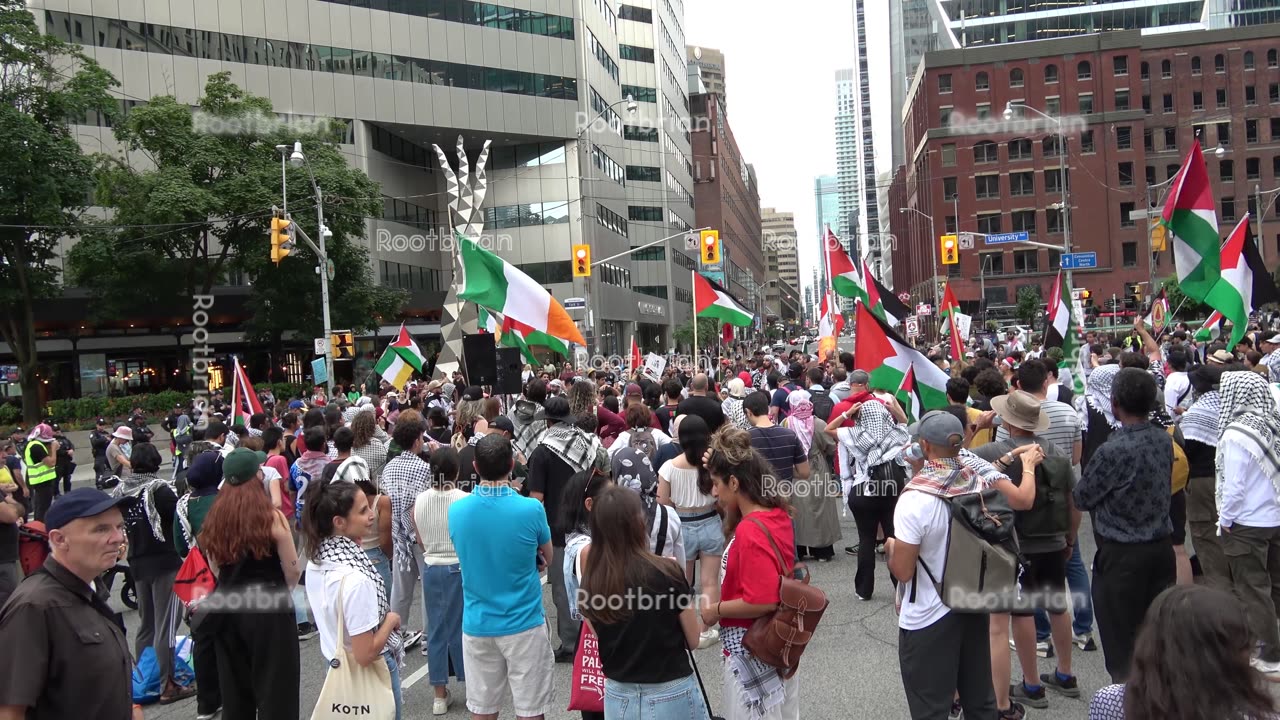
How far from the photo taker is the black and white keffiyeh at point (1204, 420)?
6203mm

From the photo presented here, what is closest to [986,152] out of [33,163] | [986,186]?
[986,186]

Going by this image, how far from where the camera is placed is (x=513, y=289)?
12.0 metres

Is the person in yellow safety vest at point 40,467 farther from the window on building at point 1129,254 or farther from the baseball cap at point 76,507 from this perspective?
the window on building at point 1129,254

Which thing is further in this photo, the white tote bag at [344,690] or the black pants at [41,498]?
the black pants at [41,498]

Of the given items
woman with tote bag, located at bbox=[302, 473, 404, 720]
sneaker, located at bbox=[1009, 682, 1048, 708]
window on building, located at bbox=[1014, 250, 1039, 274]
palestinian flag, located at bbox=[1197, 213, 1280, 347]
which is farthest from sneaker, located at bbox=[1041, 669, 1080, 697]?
window on building, located at bbox=[1014, 250, 1039, 274]

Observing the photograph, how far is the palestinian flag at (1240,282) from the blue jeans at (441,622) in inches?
336

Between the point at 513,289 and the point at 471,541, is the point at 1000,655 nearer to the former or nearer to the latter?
the point at 471,541

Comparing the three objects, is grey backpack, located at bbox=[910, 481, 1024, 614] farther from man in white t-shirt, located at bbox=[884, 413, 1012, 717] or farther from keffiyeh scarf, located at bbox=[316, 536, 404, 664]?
keffiyeh scarf, located at bbox=[316, 536, 404, 664]

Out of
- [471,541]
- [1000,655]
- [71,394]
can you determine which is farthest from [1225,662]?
[71,394]

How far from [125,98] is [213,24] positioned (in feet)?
17.2

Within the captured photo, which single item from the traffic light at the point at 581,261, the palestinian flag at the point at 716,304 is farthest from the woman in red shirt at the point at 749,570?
the traffic light at the point at 581,261

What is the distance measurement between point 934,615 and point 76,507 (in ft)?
12.0

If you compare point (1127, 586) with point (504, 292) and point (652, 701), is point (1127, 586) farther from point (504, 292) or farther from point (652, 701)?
point (504, 292)

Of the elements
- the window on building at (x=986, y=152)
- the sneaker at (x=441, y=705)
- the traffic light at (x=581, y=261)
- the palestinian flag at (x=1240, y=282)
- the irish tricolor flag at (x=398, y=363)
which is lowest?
the sneaker at (x=441, y=705)
